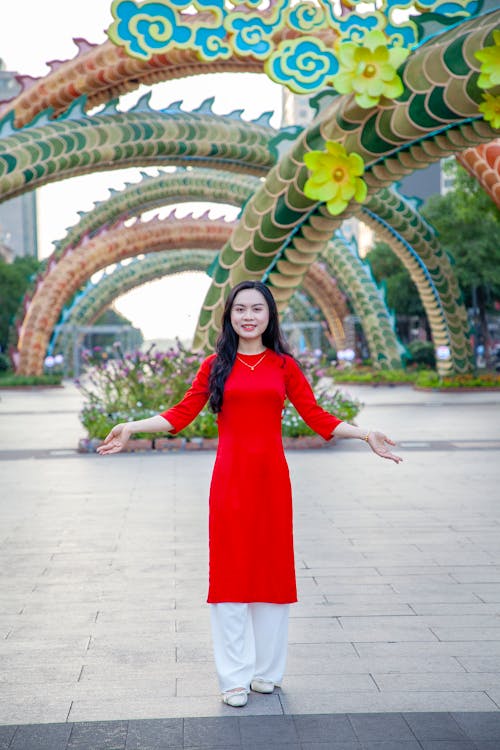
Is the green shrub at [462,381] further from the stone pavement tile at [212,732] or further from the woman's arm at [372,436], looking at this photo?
the stone pavement tile at [212,732]

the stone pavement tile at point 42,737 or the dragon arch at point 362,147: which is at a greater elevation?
the dragon arch at point 362,147

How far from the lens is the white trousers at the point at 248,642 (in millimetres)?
3957

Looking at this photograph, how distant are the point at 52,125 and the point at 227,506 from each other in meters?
13.2

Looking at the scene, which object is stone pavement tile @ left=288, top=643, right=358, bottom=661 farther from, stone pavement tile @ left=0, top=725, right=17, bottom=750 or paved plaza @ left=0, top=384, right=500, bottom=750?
stone pavement tile @ left=0, top=725, right=17, bottom=750

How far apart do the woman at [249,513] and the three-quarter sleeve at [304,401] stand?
0.09 meters

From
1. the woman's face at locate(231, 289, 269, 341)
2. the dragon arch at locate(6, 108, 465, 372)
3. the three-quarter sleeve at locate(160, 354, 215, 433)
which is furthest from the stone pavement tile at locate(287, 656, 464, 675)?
the dragon arch at locate(6, 108, 465, 372)

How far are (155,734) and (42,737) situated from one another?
407mm

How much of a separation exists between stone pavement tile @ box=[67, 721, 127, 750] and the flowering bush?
33.0ft

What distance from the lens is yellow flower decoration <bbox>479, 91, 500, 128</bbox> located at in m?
10.0

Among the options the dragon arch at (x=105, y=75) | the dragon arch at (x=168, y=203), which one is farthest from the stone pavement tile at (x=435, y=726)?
the dragon arch at (x=168, y=203)

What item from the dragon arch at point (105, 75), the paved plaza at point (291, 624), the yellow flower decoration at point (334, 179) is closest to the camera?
the paved plaza at point (291, 624)

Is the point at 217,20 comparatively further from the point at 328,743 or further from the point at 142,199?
the point at 142,199

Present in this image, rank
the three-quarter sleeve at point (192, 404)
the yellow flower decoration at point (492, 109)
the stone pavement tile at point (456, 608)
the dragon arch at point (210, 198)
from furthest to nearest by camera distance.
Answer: the dragon arch at point (210, 198) → the yellow flower decoration at point (492, 109) → the stone pavement tile at point (456, 608) → the three-quarter sleeve at point (192, 404)

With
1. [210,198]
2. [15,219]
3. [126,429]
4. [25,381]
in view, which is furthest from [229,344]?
[15,219]
